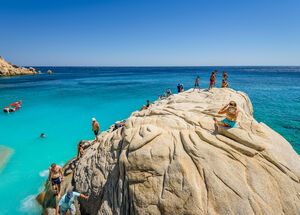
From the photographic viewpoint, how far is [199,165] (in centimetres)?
716

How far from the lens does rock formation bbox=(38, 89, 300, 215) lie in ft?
21.2

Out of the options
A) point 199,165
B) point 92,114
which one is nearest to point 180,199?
point 199,165

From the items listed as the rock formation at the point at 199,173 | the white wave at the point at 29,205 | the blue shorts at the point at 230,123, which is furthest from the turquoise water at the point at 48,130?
the blue shorts at the point at 230,123

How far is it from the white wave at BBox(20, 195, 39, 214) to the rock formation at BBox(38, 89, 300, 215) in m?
5.01

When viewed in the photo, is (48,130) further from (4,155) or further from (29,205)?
(29,205)

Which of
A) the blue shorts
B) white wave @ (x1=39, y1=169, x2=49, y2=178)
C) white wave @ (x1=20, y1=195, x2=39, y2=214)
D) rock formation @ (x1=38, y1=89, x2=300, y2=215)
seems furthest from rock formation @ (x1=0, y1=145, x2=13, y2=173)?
the blue shorts

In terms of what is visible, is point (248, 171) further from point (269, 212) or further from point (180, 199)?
point (180, 199)

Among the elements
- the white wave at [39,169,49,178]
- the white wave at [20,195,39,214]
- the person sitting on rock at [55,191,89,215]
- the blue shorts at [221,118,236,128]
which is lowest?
the white wave at [39,169,49,178]

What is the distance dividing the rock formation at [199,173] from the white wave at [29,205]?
5.01 meters

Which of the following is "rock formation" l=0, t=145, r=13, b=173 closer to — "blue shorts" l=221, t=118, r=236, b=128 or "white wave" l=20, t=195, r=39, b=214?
"white wave" l=20, t=195, r=39, b=214

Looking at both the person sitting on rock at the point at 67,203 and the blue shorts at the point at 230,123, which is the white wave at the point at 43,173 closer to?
the person sitting on rock at the point at 67,203

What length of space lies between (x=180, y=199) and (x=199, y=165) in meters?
1.39

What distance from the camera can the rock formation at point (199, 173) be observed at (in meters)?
6.46

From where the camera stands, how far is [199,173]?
23.1ft
